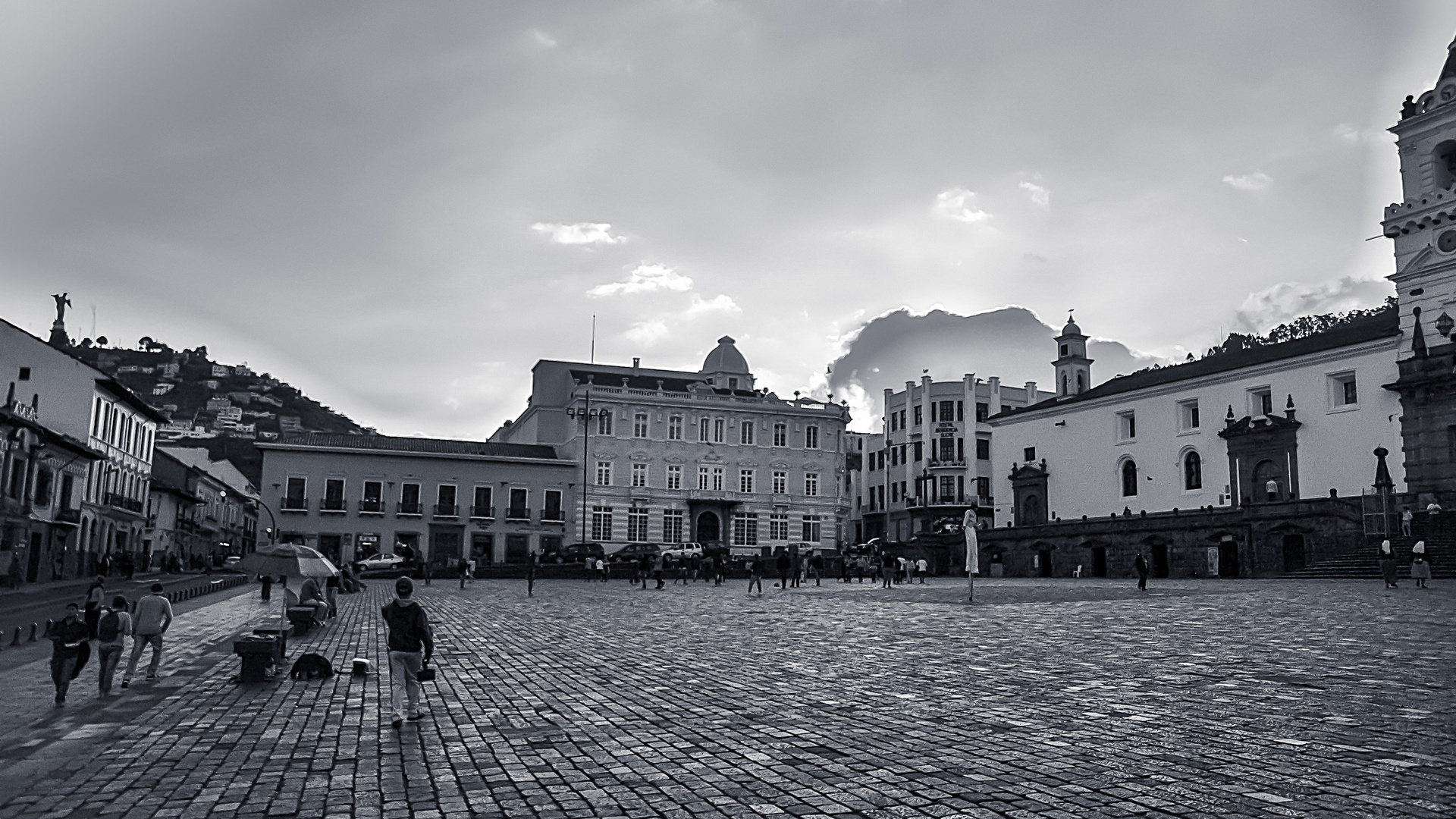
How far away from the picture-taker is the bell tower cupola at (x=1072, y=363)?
7738cm

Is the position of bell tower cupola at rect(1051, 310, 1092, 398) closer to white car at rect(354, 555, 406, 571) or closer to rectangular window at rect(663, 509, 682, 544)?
rectangular window at rect(663, 509, 682, 544)

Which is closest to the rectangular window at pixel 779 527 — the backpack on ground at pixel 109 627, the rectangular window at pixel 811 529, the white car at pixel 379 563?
the rectangular window at pixel 811 529

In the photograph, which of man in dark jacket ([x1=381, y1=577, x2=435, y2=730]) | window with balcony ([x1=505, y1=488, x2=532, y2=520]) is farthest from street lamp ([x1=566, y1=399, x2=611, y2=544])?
man in dark jacket ([x1=381, y1=577, x2=435, y2=730])

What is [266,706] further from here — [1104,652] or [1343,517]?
[1343,517]

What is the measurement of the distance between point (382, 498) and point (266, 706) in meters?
55.3

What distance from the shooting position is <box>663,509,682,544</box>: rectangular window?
68.2 m

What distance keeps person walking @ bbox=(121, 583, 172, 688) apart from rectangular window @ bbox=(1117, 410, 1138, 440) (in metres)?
58.7

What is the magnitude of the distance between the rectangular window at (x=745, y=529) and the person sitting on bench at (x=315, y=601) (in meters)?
49.1

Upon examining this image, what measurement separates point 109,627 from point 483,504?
179 ft

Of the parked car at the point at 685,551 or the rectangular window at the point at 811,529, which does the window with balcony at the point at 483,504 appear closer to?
the parked car at the point at 685,551

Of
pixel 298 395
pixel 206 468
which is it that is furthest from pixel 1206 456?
pixel 298 395

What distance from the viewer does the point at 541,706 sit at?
1067 centimetres

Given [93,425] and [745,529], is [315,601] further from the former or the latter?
[745,529]

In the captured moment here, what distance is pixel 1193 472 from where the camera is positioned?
191 feet
